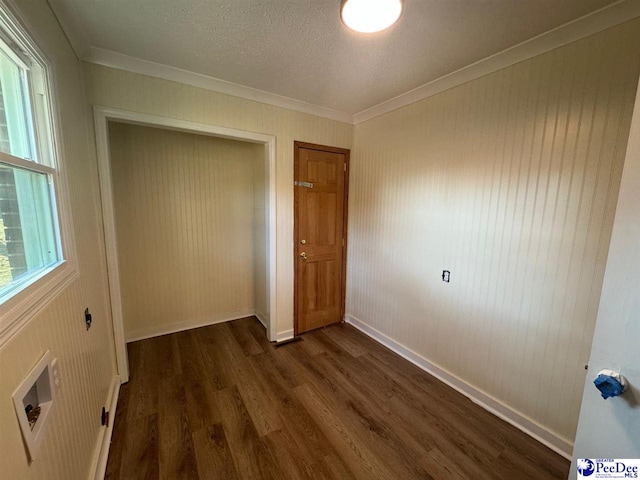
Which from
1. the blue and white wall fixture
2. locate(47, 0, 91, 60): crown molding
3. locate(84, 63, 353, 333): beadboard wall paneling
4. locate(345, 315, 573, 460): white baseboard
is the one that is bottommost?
locate(345, 315, 573, 460): white baseboard

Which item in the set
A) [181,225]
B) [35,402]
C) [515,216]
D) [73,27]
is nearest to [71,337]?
[35,402]

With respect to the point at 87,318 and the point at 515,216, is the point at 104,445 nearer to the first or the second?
the point at 87,318

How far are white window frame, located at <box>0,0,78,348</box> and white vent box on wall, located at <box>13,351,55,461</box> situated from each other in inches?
7.1

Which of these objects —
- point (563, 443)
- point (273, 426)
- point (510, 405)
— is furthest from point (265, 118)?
point (563, 443)

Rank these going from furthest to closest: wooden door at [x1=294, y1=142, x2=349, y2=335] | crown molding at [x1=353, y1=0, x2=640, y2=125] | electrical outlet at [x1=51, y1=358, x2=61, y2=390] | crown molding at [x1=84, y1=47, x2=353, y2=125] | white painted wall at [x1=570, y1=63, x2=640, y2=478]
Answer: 1. wooden door at [x1=294, y1=142, x2=349, y2=335]
2. crown molding at [x1=84, y1=47, x2=353, y2=125]
3. crown molding at [x1=353, y1=0, x2=640, y2=125]
4. electrical outlet at [x1=51, y1=358, x2=61, y2=390]
5. white painted wall at [x1=570, y1=63, x2=640, y2=478]

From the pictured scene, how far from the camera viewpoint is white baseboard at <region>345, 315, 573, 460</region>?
164 cm

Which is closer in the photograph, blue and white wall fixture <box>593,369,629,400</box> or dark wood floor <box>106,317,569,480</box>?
blue and white wall fixture <box>593,369,629,400</box>

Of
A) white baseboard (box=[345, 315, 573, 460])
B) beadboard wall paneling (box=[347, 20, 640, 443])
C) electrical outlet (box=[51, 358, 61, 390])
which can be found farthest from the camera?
white baseboard (box=[345, 315, 573, 460])

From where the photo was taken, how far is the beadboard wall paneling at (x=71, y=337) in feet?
2.46

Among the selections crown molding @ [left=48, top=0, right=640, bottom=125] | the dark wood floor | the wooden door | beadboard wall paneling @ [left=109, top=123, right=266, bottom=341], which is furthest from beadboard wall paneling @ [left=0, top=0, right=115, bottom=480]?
the wooden door

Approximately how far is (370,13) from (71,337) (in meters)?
2.06

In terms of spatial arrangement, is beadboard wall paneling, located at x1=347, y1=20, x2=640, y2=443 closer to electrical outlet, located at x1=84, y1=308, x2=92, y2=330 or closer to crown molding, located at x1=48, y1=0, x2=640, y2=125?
crown molding, located at x1=48, y1=0, x2=640, y2=125

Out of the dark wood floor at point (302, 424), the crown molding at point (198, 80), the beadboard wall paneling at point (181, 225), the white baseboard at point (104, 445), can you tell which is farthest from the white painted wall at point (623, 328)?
the beadboard wall paneling at point (181, 225)

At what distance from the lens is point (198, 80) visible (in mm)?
2145
